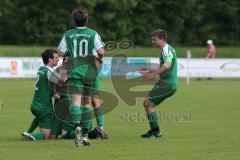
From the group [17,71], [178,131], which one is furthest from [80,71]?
[17,71]

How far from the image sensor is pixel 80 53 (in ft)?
41.9

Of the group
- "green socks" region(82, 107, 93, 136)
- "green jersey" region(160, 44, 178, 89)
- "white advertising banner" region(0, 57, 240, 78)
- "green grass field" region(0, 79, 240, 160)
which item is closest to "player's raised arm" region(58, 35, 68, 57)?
"green socks" region(82, 107, 93, 136)

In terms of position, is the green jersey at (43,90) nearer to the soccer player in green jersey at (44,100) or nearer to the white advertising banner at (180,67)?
the soccer player in green jersey at (44,100)

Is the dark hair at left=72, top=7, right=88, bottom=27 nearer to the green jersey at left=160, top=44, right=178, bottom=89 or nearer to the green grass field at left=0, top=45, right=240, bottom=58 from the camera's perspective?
the green jersey at left=160, top=44, right=178, bottom=89

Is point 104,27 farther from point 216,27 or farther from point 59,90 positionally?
point 59,90

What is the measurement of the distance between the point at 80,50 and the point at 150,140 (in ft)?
6.61

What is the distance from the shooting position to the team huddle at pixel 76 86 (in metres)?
12.8

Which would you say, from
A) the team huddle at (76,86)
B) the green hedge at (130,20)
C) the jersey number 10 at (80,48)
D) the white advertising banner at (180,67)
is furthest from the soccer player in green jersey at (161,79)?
the green hedge at (130,20)

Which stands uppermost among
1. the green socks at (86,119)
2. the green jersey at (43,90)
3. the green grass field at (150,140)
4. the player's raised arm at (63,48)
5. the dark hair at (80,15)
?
the dark hair at (80,15)

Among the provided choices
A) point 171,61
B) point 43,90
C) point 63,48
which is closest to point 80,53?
point 63,48

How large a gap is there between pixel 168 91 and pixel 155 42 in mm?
912

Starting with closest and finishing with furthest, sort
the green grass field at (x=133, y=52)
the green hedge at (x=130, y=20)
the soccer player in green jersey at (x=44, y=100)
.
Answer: the soccer player in green jersey at (x=44, y=100) → the green grass field at (x=133, y=52) → the green hedge at (x=130, y=20)

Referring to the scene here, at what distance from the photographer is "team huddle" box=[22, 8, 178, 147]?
12.8 m


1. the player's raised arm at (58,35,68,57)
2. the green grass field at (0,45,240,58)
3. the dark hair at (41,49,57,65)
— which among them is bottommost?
the green grass field at (0,45,240,58)
